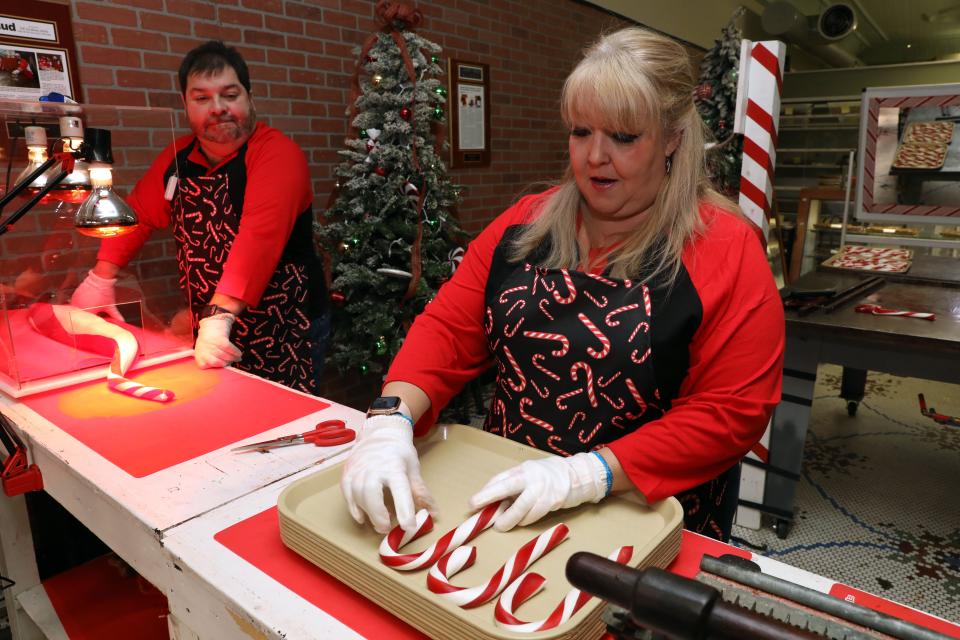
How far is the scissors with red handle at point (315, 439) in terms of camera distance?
128 centimetres

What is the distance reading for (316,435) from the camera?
1309 millimetres

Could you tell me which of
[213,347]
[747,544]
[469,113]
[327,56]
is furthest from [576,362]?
[469,113]

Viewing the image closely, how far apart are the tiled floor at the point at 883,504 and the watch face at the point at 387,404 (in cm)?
212

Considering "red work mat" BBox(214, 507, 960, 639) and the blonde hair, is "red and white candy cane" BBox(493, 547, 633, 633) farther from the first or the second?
the blonde hair

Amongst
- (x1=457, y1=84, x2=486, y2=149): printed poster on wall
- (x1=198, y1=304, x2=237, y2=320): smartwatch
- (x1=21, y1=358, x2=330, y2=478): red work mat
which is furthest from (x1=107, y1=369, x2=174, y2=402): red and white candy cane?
(x1=457, y1=84, x2=486, y2=149): printed poster on wall

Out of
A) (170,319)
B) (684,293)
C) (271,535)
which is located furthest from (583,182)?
(170,319)

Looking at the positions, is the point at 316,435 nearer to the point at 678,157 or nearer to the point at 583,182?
the point at 583,182

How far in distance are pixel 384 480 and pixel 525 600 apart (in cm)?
28

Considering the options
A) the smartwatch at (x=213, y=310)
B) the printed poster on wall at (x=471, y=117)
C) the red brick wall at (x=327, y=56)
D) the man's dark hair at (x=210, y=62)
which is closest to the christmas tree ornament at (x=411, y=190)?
the red brick wall at (x=327, y=56)

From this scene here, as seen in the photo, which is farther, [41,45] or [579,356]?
[41,45]

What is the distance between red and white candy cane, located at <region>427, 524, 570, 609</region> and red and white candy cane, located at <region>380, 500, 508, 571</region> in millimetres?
16

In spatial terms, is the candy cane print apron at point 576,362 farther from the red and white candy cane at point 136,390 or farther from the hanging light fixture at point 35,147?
the hanging light fixture at point 35,147

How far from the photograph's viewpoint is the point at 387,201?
330 centimetres

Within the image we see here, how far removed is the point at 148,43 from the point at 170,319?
1575 mm
